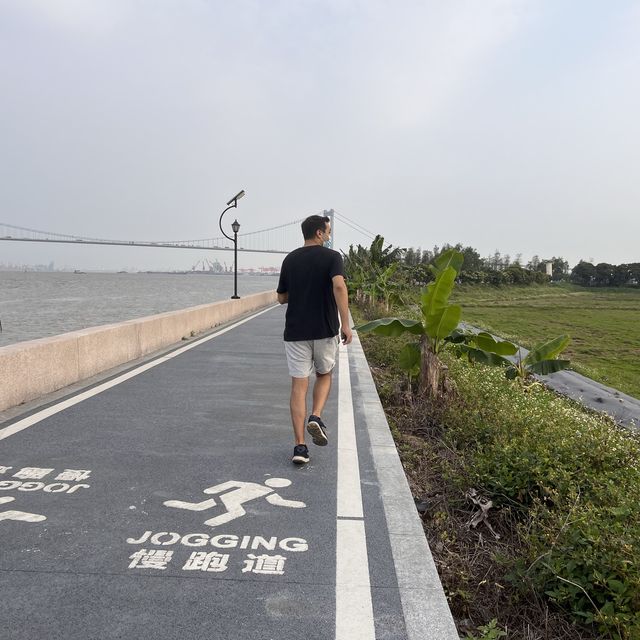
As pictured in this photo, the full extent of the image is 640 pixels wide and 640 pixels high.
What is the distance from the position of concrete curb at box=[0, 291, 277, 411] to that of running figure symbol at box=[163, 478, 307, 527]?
10.2 feet

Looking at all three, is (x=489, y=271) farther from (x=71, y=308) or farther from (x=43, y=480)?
(x=43, y=480)

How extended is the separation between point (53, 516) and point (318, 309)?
90.5 inches

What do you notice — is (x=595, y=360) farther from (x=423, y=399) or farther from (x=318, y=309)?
(x=318, y=309)

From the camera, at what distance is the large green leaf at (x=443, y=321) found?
276 inches

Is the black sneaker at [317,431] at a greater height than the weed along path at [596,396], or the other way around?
the black sneaker at [317,431]

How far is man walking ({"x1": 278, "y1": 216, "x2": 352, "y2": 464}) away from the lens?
15.6ft

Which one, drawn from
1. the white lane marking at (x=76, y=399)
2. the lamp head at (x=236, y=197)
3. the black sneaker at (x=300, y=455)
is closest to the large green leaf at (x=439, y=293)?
the black sneaker at (x=300, y=455)

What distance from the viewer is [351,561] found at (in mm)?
3129

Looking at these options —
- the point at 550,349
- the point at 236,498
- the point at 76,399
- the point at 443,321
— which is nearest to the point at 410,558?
the point at 236,498

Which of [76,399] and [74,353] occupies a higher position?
[74,353]

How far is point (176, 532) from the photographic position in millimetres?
3406

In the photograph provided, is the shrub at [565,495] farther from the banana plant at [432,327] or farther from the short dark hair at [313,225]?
the short dark hair at [313,225]

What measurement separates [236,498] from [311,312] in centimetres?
153

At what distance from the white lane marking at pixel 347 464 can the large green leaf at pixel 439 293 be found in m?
1.41
